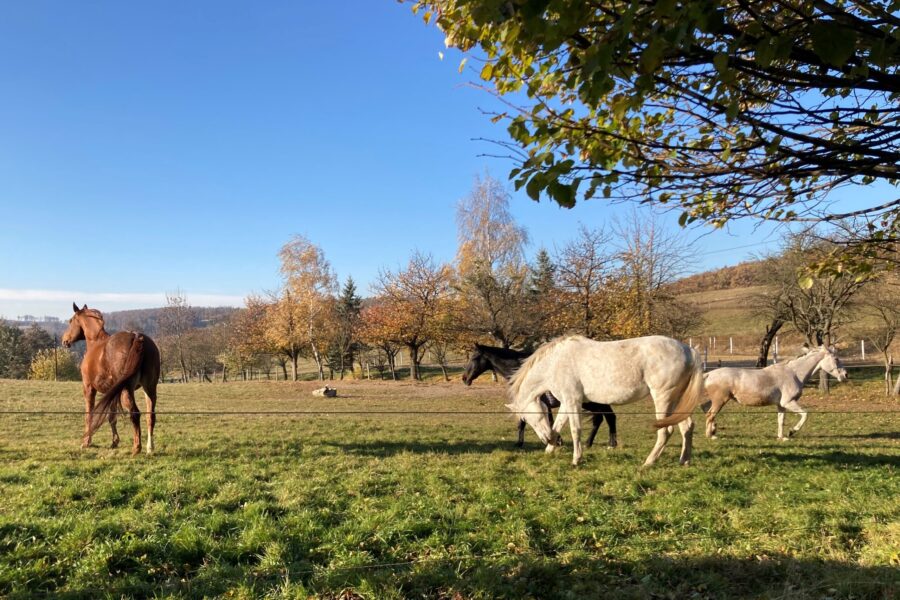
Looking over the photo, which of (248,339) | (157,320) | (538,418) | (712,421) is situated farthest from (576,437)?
(157,320)

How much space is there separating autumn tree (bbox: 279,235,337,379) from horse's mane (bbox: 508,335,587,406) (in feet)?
111

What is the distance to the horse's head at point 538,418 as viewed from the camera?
26.8 ft

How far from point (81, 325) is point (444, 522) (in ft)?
28.3

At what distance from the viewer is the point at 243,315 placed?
5053cm

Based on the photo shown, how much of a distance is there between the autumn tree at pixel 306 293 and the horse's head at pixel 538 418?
34.2 meters

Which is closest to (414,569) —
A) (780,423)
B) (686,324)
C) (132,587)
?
(132,587)

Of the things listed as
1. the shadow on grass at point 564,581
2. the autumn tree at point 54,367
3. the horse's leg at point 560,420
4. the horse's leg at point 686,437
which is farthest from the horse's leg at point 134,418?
the autumn tree at point 54,367

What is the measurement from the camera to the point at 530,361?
28.5 ft

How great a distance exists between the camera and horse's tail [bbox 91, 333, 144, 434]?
786 centimetres

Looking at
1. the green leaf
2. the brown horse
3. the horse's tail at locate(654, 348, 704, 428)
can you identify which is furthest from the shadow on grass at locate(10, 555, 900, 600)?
the brown horse

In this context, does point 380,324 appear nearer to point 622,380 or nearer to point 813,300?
point 813,300

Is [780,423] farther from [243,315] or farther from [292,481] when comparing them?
[243,315]

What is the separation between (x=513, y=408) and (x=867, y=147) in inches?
255

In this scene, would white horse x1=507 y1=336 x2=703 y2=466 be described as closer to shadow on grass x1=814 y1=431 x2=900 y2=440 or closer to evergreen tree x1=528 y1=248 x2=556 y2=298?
shadow on grass x1=814 y1=431 x2=900 y2=440
